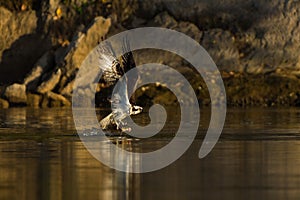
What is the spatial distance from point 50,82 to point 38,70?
1.23m

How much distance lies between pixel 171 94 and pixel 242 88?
2.40 m

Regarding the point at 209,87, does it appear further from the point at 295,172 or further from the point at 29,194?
the point at 29,194

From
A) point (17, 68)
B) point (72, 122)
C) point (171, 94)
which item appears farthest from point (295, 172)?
point (17, 68)

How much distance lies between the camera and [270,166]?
12164 millimetres

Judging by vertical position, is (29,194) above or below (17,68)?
below

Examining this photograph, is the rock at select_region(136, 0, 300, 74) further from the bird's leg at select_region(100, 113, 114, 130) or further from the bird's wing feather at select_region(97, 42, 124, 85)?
the bird's wing feather at select_region(97, 42, 124, 85)

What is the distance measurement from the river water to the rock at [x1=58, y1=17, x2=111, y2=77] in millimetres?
13235

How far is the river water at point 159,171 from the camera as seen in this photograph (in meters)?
9.80

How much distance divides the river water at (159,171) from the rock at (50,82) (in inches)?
481

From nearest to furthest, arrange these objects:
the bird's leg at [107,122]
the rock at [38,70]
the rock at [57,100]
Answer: the bird's leg at [107,122] < the rock at [57,100] < the rock at [38,70]

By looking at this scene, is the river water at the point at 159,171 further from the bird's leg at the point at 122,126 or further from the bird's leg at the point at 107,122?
the bird's leg at the point at 122,126

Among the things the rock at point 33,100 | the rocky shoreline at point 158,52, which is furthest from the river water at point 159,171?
the rocky shoreline at point 158,52

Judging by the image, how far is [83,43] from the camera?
33.0 metres

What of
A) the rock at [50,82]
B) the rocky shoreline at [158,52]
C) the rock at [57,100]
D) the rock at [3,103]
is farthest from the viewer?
the rocky shoreline at [158,52]
